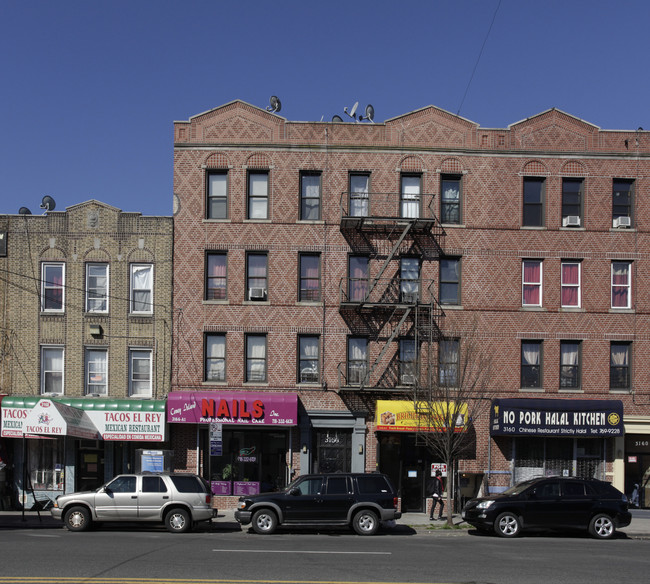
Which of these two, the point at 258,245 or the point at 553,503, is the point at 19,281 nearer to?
the point at 258,245

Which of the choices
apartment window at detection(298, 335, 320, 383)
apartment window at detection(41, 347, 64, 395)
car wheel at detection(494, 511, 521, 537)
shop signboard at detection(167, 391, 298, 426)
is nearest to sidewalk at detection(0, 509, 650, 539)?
car wheel at detection(494, 511, 521, 537)

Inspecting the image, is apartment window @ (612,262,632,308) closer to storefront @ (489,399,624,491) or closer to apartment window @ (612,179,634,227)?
apartment window @ (612,179,634,227)

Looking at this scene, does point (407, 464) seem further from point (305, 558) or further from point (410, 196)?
point (305, 558)

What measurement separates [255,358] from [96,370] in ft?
18.2

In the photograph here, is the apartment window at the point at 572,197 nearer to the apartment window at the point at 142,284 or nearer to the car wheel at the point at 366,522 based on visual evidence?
the car wheel at the point at 366,522

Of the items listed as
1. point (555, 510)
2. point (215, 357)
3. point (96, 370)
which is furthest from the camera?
point (96, 370)

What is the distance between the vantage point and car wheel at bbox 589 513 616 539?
2162cm

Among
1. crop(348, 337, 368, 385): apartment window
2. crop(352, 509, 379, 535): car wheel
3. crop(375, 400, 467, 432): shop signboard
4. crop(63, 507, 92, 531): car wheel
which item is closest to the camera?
crop(63, 507, 92, 531): car wheel

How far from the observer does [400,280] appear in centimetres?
2870

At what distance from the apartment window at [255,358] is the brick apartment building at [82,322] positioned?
274 centimetres

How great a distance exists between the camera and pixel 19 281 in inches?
1129

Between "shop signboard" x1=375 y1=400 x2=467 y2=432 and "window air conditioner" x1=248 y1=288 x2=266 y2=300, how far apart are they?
536cm

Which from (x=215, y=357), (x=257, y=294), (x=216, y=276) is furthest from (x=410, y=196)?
(x=215, y=357)

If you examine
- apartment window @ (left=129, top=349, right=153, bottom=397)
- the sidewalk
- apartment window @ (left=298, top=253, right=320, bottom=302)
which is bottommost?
the sidewalk
